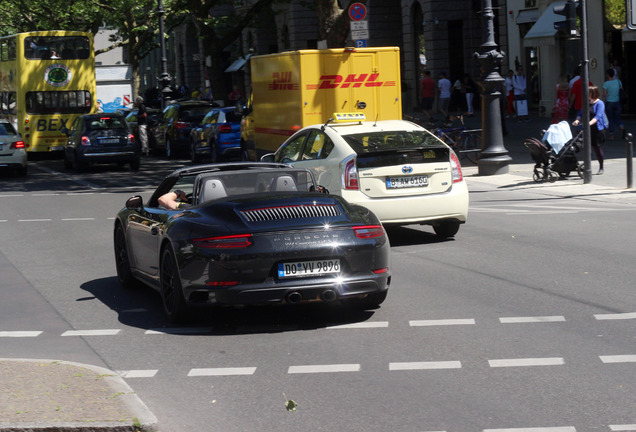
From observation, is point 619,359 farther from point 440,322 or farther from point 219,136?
point 219,136

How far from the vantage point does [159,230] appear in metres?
9.53

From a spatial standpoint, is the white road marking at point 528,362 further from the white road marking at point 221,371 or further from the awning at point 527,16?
the awning at point 527,16

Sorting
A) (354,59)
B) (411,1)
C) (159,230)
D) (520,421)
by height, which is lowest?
(520,421)

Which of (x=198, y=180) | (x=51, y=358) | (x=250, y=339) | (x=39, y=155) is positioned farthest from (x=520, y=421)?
(x=39, y=155)

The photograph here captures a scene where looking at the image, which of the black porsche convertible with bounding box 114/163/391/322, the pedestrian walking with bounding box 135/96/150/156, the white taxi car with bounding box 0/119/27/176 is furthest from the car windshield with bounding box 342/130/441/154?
the pedestrian walking with bounding box 135/96/150/156

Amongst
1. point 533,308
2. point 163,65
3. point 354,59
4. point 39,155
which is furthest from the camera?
point 163,65

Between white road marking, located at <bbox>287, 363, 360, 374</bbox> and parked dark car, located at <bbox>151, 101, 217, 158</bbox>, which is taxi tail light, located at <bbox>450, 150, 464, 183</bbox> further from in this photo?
parked dark car, located at <bbox>151, 101, 217, 158</bbox>

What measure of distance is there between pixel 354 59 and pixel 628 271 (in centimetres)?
1279

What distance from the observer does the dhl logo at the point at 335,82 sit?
22453 mm

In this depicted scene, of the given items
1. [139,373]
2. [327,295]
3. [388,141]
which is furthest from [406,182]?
[139,373]

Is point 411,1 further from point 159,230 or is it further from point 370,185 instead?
point 159,230

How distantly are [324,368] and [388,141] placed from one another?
6468 millimetres

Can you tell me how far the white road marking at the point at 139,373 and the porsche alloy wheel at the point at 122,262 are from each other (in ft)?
11.7

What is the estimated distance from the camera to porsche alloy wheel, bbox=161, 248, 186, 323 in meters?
8.81
